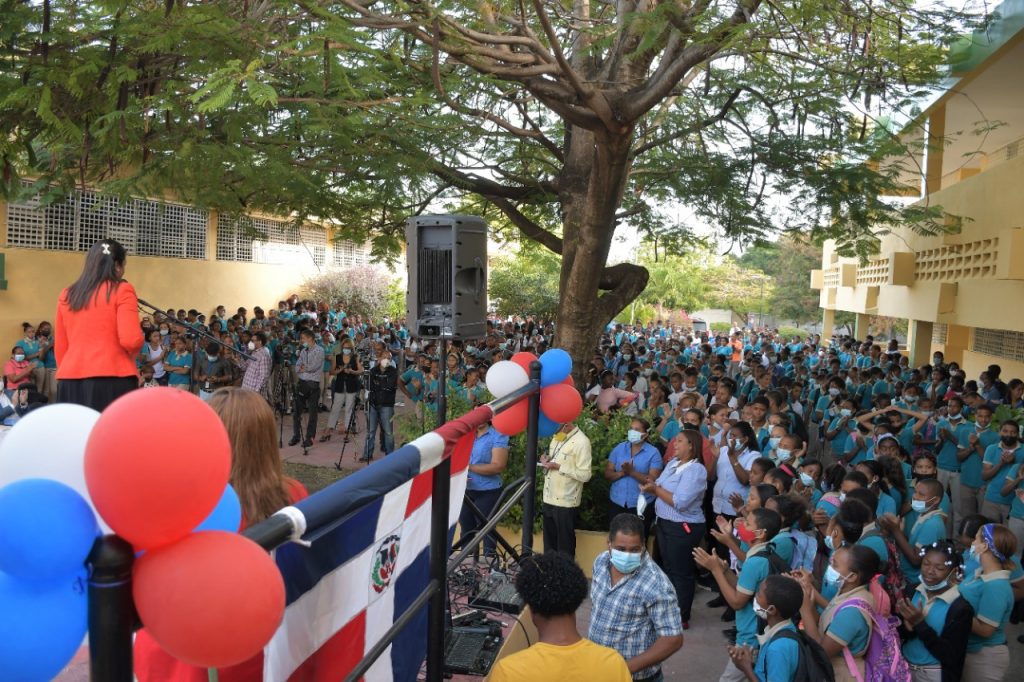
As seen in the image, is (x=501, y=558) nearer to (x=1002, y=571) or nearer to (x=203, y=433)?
(x=1002, y=571)

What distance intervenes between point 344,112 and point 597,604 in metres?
6.58

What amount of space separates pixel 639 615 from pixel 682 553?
2890 mm

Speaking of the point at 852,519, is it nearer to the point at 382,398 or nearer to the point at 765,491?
the point at 765,491

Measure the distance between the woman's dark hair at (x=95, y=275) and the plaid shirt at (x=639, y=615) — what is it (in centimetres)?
307

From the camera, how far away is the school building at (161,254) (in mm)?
18922

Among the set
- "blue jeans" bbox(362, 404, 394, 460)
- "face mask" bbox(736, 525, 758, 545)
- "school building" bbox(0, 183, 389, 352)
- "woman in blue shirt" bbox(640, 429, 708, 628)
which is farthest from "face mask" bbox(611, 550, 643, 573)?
"school building" bbox(0, 183, 389, 352)

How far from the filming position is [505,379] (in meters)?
4.71

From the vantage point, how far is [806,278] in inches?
1973

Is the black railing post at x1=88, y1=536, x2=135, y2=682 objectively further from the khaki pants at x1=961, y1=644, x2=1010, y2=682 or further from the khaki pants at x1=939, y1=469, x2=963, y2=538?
the khaki pants at x1=939, y1=469, x2=963, y2=538

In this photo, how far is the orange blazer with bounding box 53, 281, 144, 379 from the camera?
464 centimetres

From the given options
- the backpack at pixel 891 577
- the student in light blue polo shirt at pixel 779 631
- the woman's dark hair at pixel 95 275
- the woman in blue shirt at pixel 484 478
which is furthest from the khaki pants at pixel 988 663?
the woman's dark hair at pixel 95 275

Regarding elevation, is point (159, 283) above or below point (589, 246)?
below

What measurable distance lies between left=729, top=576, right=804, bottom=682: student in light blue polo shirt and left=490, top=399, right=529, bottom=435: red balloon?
5.03 ft

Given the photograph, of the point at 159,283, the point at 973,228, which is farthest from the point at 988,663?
the point at 159,283
